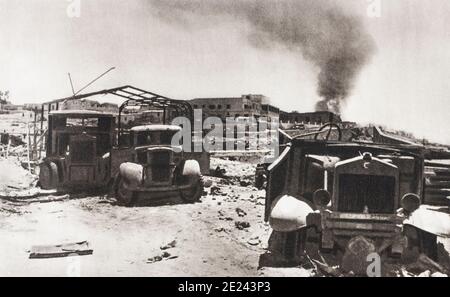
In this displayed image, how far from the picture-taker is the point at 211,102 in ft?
131


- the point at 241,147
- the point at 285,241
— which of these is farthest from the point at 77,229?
the point at 241,147

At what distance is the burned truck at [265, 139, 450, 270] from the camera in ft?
17.0

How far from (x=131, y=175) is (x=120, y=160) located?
1477 millimetres

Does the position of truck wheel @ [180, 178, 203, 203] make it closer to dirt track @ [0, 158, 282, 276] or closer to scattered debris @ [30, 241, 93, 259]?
dirt track @ [0, 158, 282, 276]

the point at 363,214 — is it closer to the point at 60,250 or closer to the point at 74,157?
the point at 60,250

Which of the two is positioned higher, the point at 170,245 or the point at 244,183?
the point at 244,183

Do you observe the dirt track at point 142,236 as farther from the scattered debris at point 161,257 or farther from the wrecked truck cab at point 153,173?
the wrecked truck cab at point 153,173

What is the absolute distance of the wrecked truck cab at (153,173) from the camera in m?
9.28

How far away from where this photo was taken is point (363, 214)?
5180mm

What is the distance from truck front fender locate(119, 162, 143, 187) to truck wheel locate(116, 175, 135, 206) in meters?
0.24

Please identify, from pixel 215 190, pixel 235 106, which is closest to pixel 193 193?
pixel 215 190

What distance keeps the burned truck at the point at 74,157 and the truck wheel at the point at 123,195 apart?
1566 mm
